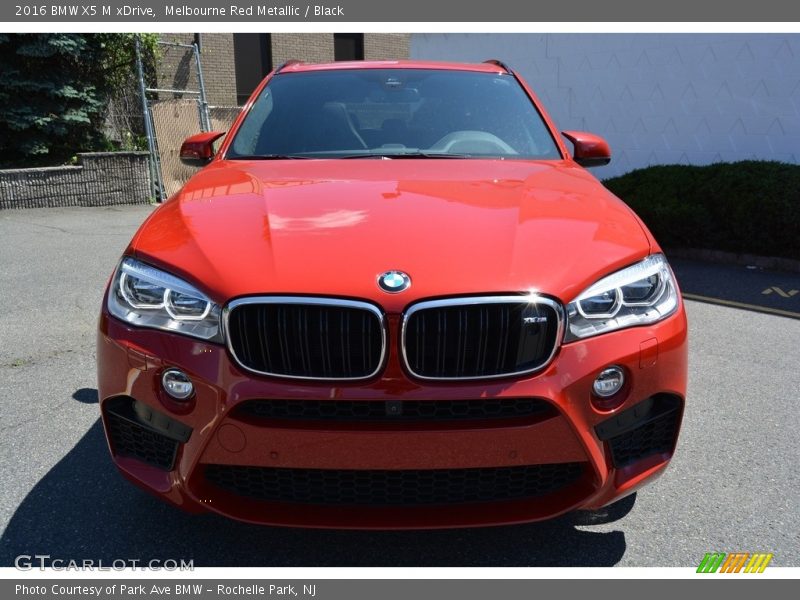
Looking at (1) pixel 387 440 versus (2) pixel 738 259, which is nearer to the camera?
(1) pixel 387 440

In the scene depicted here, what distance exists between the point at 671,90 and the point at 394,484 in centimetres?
925

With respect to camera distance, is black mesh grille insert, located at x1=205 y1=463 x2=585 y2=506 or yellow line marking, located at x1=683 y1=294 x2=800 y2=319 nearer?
black mesh grille insert, located at x1=205 y1=463 x2=585 y2=506

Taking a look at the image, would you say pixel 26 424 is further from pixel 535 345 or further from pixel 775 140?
pixel 775 140

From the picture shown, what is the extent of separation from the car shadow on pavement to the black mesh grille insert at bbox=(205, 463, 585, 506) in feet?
1.16

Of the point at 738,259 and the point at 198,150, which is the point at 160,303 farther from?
the point at 738,259

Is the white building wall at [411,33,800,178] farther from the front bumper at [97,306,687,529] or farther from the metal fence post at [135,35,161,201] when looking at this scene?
the front bumper at [97,306,687,529]

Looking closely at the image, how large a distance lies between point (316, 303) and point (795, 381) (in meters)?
3.45

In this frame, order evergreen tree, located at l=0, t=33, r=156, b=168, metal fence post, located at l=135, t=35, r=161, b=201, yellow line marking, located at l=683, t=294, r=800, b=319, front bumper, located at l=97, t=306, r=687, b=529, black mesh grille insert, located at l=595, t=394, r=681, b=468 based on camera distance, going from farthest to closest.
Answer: metal fence post, located at l=135, t=35, r=161, b=201 < evergreen tree, located at l=0, t=33, r=156, b=168 < yellow line marking, located at l=683, t=294, r=800, b=319 < black mesh grille insert, located at l=595, t=394, r=681, b=468 < front bumper, located at l=97, t=306, r=687, b=529

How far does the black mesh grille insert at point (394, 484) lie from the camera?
2.31 metres

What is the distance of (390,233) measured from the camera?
2.44 meters

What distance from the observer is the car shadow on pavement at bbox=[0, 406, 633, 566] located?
2.58 metres

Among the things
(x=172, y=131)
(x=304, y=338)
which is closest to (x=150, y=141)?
(x=172, y=131)

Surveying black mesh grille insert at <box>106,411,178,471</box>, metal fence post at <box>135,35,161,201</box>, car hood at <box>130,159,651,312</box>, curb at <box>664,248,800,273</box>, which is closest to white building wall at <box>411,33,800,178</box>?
curb at <box>664,248,800,273</box>

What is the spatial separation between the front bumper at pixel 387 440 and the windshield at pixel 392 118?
5.00 ft
